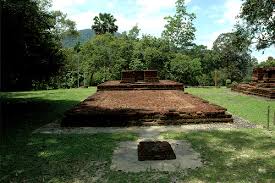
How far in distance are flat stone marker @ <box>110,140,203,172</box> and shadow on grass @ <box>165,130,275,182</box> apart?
24 cm

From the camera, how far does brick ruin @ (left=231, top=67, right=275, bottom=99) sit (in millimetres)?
20422

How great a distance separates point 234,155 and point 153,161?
176 centimetres

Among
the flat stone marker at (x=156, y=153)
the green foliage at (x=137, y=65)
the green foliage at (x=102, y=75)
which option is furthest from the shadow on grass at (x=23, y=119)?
the green foliage at (x=102, y=75)

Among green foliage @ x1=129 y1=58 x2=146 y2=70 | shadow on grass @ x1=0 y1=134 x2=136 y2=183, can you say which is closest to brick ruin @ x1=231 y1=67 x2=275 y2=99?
green foliage @ x1=129 y1=58 x2=146 y2=70

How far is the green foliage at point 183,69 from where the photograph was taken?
1302 inches

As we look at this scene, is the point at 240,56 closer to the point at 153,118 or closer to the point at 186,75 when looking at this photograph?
the point at 186,75

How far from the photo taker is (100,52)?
3628 cm

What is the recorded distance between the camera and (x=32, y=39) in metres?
14.2

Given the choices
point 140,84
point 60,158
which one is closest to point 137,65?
point 140,84

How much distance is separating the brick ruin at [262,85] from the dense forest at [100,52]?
2592 mm

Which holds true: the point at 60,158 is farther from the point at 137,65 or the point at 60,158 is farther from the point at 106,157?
the point at 137,65

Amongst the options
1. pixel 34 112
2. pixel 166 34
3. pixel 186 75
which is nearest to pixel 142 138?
pixel 34 112

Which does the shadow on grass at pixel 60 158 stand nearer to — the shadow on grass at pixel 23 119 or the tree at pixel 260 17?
the shadow on grass at pixel 23 119

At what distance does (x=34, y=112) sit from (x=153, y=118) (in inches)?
214
